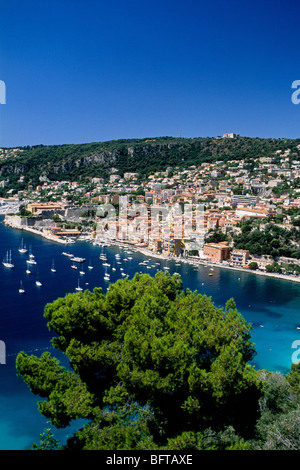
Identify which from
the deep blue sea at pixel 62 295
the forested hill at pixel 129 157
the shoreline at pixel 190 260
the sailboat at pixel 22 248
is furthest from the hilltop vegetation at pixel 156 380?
the forested hill at pixel 129 157

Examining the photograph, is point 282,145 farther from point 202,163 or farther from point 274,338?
point 274,338

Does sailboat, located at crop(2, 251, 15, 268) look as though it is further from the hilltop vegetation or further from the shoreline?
the hilltop vegetation

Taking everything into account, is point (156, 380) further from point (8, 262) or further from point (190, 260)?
point (190, 260)

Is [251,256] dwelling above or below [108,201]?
below

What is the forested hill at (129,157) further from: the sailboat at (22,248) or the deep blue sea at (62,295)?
the deep blue sea at (62,295)

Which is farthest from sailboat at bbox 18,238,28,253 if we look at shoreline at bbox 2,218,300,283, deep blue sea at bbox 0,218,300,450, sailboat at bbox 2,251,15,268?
shoreline at bbox 2,218,300,283
